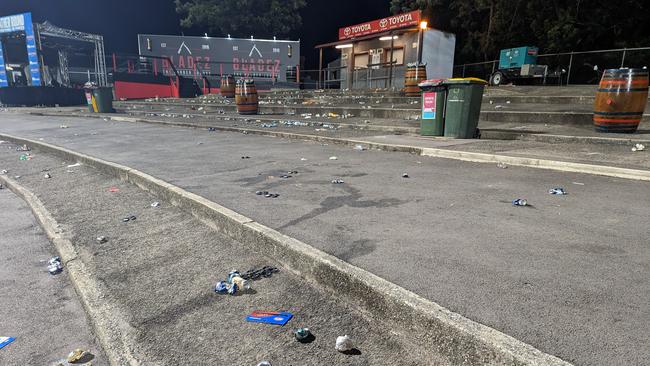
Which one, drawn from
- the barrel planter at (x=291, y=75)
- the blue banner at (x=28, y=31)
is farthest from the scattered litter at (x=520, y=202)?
the barrel planter at (x=291, y=75)

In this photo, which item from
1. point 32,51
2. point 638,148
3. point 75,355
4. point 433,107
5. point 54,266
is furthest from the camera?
point 32,51

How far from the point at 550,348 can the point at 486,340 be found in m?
0.29

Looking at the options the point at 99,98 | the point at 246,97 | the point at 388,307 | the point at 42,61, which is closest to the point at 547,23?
the point at 246,97

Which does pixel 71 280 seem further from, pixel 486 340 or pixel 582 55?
pixel 582 55

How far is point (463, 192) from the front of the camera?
14.8 feet

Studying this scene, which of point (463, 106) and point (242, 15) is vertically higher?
point (242, 15)

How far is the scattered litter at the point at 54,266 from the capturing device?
3.62 metres

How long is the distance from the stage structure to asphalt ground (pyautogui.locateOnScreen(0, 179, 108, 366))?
26.4 m

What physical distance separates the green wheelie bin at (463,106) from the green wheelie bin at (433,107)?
0.14m

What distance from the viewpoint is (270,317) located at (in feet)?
7.97

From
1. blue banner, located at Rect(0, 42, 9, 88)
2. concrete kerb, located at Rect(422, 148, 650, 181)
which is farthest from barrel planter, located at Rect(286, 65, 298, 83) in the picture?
concrete kerb, located at Rect(422, 148, 650, 181)

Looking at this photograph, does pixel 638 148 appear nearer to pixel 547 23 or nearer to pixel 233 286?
pixel 233 286

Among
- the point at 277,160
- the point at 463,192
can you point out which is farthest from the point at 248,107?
the point at 463,192

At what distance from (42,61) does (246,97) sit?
2119 centimetres
